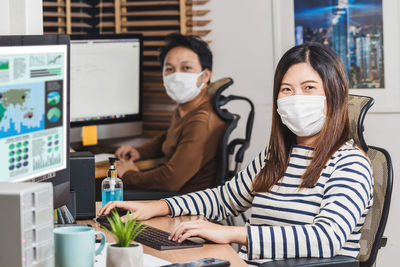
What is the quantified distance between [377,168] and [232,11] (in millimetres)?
2123

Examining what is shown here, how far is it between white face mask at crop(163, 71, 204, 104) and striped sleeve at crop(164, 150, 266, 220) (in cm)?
133

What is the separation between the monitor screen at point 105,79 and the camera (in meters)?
3.76

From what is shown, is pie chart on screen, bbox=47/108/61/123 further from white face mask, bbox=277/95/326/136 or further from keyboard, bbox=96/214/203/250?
→ white face mask, bbox=277/95/326/136

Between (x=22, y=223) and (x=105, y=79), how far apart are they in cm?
274

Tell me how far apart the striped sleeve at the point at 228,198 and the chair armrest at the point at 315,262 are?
1.66ft

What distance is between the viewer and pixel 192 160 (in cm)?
333

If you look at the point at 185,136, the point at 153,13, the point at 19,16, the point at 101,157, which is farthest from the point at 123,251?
the point at 153,13

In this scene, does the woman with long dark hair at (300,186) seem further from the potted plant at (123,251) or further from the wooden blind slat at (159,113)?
the wooden blind slat at (159,113)

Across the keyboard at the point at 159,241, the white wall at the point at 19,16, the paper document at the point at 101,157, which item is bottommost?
the keyboard at the point at 159,241

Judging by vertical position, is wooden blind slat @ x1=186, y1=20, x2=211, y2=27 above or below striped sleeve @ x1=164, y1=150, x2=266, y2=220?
above

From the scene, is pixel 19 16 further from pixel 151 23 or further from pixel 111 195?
pixel 151 23

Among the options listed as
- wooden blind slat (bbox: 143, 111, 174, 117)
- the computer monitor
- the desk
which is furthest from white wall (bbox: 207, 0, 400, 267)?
the computer monitor

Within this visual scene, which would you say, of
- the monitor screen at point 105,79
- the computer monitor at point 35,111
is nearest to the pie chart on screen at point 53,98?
the computer monitor at point 35,111

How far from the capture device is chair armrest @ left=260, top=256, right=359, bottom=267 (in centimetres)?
180
